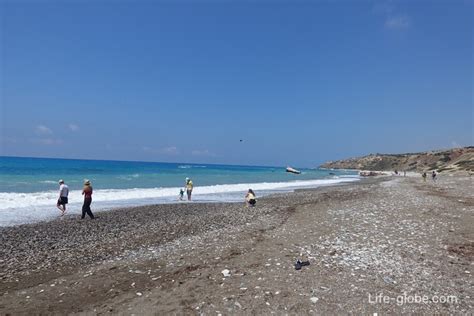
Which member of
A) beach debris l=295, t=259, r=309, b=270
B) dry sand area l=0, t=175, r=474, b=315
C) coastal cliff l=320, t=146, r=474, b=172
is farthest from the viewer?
coastal cliff l=320, t=146, r=474, b=172

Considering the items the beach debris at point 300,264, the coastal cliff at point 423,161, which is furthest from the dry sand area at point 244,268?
the coastal cliff at point 423,161

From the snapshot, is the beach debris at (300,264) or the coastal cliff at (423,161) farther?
the coastal cliff at (423,161)

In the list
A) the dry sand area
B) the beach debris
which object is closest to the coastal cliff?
the dry sand area

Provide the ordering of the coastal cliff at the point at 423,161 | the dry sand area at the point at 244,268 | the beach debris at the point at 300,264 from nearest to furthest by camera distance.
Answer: the dry sand area at the point at 244,268, the beach debris at the point at 300,264, the coastal cliff at the point at 423,161

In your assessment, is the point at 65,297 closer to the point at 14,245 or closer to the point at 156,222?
the point at 14,245

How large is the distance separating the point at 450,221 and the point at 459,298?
30.8ft

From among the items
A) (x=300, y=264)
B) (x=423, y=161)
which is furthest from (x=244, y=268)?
(x=423, y=161)

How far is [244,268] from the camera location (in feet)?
28.9

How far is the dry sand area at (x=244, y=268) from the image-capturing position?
22.5 ft

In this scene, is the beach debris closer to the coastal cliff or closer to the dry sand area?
the dry sand area

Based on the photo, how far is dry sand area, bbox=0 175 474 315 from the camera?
6867mm

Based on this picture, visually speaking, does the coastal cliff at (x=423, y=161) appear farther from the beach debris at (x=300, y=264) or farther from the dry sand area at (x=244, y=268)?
the beach debris at (x=300, y=264)

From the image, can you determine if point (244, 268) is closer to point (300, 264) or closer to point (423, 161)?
point (300, 264)

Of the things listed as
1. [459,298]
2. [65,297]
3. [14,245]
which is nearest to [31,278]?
[65,297]
